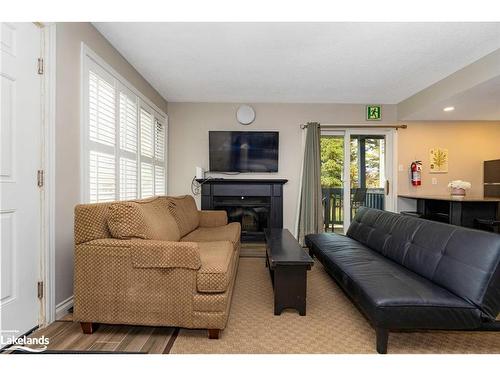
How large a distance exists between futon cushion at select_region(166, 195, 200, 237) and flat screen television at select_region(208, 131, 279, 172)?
115cm

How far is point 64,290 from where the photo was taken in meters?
2.11

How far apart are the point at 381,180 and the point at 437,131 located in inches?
52.5

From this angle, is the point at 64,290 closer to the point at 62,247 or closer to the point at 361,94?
the point at 62,247

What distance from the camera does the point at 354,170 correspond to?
4.96 metres

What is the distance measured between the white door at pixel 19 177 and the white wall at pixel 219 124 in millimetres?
2897

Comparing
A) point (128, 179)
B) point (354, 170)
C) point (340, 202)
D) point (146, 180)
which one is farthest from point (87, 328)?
point (354, 170)

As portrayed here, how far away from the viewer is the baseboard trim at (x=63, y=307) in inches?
79.7

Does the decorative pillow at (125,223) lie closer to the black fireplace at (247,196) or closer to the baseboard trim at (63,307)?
the baseboard trim at (63,307)

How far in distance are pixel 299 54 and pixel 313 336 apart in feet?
9.04

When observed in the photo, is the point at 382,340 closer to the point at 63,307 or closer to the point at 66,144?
the point at 63,307

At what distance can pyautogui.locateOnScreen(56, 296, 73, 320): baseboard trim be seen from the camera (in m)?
2.02

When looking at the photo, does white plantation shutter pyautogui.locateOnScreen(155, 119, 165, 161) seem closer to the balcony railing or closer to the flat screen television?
the flat screen television

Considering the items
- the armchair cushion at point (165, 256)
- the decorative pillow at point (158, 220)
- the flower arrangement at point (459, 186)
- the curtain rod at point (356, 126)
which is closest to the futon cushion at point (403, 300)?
the armchair cushion at point (165, 256)
